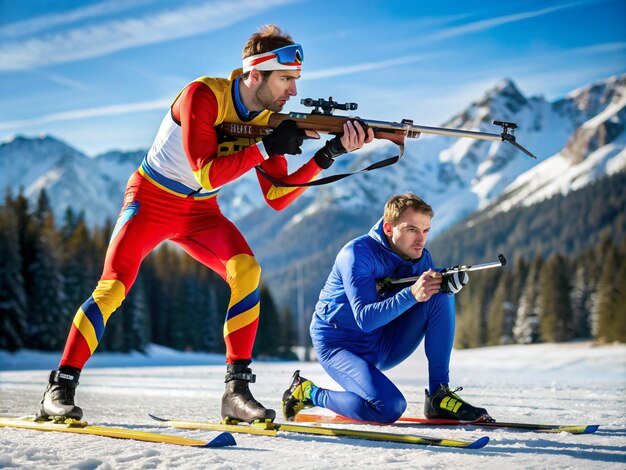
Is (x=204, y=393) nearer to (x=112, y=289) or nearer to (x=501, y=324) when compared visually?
(x=112, y=289)

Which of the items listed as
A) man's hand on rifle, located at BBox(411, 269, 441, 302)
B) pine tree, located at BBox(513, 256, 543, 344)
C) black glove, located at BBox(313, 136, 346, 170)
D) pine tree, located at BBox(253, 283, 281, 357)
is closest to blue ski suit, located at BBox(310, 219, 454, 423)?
man's hand on rifle, located at BBox(411, 269, 441, 302)

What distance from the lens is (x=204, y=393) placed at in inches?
297

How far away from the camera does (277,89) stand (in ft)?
14.6

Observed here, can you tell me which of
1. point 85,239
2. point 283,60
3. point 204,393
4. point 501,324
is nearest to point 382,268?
point 283,60

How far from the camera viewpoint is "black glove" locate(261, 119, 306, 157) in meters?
4.21

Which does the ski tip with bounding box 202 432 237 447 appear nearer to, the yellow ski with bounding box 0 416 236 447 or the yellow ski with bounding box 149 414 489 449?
the yellow ski with bounding box 0 416 236 447

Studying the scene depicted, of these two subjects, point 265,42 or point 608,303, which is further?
point 608,303

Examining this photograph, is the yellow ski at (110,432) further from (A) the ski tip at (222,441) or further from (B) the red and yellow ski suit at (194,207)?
(B) the red and yellow ski suit at (194,207)

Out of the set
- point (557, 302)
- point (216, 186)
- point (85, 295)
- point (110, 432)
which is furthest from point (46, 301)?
point (557, 302)

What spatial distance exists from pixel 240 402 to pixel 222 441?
0.84 m

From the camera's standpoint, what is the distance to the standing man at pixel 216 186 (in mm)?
4152

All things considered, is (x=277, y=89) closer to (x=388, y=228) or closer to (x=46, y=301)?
(x=388, y=228)

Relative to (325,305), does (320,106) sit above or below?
above

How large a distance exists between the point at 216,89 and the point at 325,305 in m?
1.68
